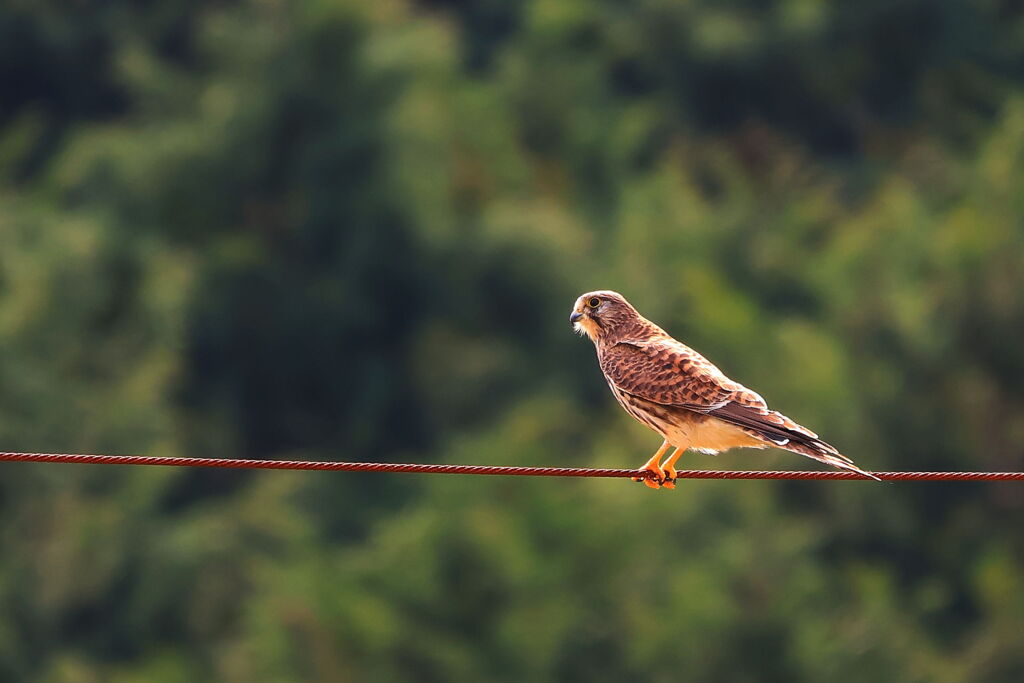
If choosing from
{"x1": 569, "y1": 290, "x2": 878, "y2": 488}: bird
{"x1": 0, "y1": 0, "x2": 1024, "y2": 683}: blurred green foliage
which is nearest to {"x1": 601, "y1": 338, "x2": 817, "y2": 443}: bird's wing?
{"x1": 569, "y1": 290, "x2": 878, "y2": 488}: bird

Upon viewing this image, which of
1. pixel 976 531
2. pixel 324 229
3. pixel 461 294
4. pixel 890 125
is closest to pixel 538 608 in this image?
pixel 976 531

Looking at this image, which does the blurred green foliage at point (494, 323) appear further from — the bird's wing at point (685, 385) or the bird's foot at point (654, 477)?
the bird's foot at point (654, 477)

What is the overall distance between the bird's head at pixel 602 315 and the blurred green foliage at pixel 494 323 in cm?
1436

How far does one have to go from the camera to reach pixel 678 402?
7.93 meters

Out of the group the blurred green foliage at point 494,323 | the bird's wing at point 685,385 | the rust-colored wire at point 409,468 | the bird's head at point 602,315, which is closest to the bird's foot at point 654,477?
the bird's wing at point 685,385

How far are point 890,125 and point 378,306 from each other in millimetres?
11802

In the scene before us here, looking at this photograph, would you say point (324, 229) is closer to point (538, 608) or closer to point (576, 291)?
point (576, 291)

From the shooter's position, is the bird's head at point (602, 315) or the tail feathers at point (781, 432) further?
the bird's head at point (602, 315)

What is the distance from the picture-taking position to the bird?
7.42 meters

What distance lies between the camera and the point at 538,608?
78.4ft

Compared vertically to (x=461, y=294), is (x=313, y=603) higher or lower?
lower

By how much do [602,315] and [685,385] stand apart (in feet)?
3.71

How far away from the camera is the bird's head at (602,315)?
901 centimetres

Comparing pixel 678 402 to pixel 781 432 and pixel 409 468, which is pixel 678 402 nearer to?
pixel 781 432
